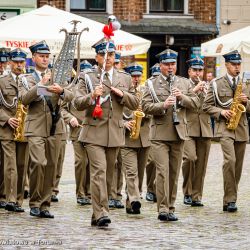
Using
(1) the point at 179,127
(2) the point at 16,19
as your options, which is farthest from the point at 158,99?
(2) the point at 16,19

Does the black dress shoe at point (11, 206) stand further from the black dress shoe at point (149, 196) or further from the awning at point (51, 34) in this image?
the awning at point (51, 34)

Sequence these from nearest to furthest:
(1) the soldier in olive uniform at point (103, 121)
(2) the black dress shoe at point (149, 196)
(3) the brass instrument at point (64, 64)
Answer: (1) the soldier in olive uniform at point (103, 121), (3) the brass instrument at point (64, 64), (2) the black dress shoe at point (149, 196)

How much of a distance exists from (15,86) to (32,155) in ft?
5.59

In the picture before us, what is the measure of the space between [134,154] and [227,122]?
57.7 inches

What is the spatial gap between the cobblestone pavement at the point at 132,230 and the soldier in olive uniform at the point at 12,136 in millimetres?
409

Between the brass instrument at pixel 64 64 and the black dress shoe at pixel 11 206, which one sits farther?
the black dress shoe at pixel 11 206

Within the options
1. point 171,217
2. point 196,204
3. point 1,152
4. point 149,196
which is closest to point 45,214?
point 171,217

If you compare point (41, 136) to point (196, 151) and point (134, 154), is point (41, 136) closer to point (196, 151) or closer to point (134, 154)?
point (134, 154)

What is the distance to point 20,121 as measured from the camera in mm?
17422

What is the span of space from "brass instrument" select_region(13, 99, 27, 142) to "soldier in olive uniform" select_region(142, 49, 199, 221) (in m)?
1.69

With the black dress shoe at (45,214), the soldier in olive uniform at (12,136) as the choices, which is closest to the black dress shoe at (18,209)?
the soldier in olive uniform at (12,136)

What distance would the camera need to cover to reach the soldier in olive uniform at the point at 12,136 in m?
17.5

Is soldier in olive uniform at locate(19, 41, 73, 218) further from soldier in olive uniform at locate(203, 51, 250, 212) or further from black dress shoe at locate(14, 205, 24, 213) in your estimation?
soldier in olive uniform at locate(203, 51, 250, 212)

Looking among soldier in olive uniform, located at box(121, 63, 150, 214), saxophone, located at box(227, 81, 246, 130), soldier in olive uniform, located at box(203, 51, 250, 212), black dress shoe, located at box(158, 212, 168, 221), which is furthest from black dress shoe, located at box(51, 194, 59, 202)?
black dress shoe, located at box(158, 212, 168, 221)
